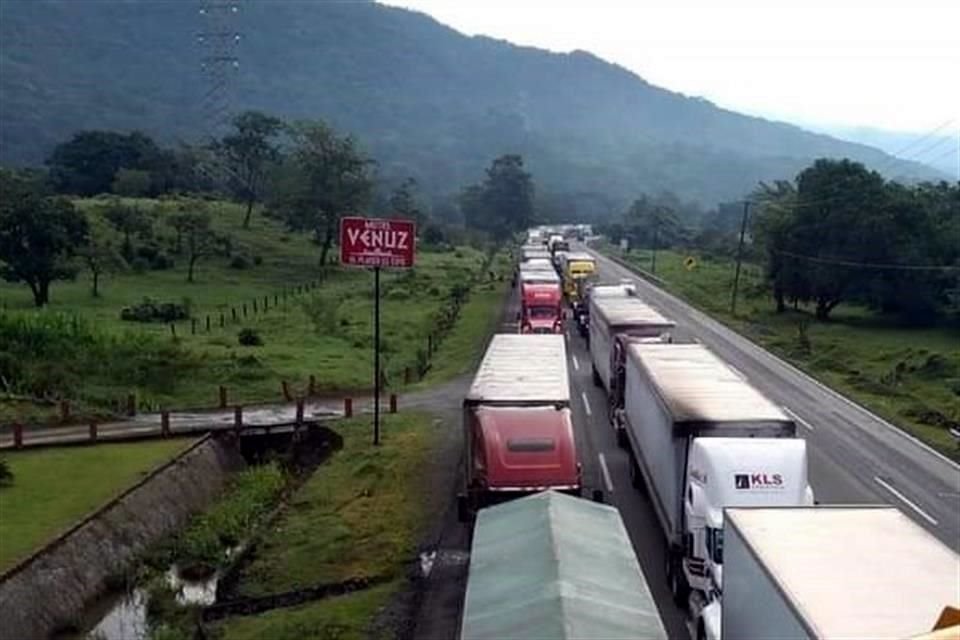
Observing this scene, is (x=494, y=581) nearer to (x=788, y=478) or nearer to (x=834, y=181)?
(x=788, y=478)

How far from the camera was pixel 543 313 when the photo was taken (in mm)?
46375

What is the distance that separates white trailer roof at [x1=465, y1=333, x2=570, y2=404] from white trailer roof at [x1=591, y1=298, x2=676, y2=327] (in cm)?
475

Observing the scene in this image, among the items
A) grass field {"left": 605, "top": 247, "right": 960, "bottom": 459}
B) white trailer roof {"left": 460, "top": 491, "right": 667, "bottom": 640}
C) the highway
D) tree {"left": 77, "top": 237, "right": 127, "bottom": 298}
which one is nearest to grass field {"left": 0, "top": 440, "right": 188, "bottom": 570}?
white trailer roof {"left": 460, "top": 491, "right": 667, "bottom": 640}

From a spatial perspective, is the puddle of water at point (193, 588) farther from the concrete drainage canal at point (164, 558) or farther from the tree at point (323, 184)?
the tree at point (323, 184)

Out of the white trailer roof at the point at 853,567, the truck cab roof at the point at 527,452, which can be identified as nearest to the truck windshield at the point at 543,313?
the truck cab roof at the point at 527,452

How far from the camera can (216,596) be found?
20.6 meters

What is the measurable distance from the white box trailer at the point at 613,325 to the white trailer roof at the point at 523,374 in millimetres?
4108

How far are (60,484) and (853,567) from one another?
776 inches

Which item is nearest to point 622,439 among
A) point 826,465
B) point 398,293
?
point 826,465

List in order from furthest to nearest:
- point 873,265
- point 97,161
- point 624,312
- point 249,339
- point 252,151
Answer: point 252,151, point 97,161, point 873,265, point 249,339, point 624,312

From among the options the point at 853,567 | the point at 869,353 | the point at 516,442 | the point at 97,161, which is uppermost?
the point at 97,161

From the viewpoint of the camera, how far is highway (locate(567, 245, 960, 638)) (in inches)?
902

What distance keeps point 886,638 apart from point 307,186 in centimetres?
7654

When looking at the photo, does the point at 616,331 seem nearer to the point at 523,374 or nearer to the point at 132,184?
the point at 523,374
